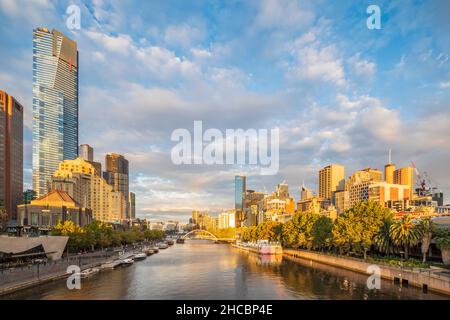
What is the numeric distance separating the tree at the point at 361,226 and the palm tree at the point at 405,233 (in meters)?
8.47

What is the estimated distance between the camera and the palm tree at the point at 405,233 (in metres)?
74.7

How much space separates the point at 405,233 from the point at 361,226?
1602 centimetres

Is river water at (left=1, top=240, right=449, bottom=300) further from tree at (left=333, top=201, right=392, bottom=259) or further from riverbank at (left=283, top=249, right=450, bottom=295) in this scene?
tree at (left=333, top=201, right=392, bottom=259)

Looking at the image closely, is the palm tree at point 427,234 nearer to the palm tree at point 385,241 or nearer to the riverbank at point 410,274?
the riverbank at point 410,274

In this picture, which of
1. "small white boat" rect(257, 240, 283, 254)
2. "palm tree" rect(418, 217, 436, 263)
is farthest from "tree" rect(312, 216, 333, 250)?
"palm tree" rect(418, 217, 436, 263)

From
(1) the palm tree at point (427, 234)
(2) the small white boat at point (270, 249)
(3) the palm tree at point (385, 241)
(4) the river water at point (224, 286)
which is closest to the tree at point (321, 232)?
(4) the river water at point (224, 286)

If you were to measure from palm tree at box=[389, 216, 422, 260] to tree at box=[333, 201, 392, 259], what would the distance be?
27.8 ft

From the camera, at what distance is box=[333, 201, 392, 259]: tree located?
89.2 m

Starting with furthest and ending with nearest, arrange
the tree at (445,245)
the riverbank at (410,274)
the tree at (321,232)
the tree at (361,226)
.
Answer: the tree at (321,232)
the tree at (361,226)
the tree at (445,245)
the riverbank at (410,274)

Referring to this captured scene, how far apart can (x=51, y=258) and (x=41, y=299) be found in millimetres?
37720
